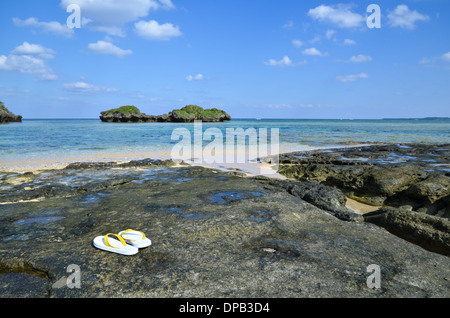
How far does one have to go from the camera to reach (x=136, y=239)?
3.98 metres

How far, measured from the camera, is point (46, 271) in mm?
3299

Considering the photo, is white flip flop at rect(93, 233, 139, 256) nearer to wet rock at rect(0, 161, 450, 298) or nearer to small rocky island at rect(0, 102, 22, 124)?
wet rock at rect(0, 161, 450, 298)

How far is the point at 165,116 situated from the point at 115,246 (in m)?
123

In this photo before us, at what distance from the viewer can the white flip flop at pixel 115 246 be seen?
3658mm

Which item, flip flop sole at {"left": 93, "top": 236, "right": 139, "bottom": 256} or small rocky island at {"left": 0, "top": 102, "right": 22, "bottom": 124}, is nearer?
flip flop sole at {"left": 93, "top": 236, "right": 139, "bottom": 256}

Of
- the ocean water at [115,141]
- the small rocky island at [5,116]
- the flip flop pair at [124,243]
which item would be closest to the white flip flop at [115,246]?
the flip flop pair at [124,243]

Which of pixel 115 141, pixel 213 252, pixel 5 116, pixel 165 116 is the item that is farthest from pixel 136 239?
pixel 165 116

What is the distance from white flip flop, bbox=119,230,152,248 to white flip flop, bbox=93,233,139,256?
0.32 feet

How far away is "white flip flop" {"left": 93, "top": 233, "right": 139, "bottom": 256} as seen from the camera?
3.66 m

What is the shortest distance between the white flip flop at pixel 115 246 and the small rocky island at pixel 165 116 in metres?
113

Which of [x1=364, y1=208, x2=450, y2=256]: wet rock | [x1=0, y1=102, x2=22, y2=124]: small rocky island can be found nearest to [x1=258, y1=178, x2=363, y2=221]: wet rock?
[x1=364, y1=208, x2=450, y2=256]: wet rock

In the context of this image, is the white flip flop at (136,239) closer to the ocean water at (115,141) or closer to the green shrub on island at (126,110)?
the ocean water at (115,141)

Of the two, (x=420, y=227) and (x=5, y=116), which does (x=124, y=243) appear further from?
(x=5, y=116)
